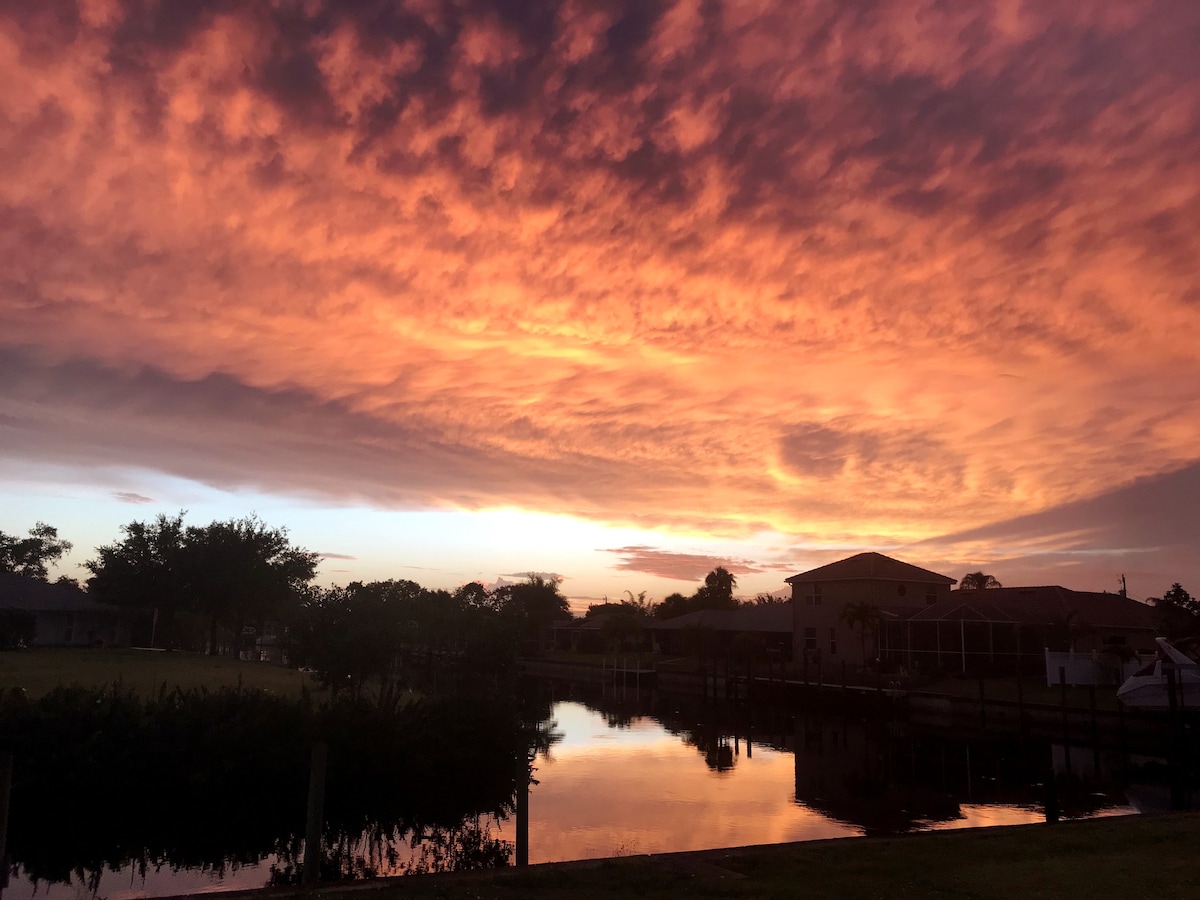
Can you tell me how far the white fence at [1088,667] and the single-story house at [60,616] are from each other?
67393 millimetres

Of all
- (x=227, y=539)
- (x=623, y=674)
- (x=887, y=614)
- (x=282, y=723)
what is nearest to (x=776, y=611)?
(x=623, y=674)

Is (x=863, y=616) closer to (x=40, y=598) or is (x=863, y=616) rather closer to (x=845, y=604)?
(x=845, y=604)

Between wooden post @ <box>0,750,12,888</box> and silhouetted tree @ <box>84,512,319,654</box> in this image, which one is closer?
wooden post @ <box>0,750,12,888</box>

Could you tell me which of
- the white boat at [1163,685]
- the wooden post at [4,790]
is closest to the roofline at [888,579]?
the white boat at [1163,685]

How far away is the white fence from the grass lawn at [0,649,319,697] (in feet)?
136

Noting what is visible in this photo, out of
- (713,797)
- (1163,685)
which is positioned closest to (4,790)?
(713,797)

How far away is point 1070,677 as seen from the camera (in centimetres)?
5259

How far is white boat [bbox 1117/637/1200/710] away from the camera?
3612 centimetres

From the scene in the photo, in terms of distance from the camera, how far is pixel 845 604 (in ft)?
245

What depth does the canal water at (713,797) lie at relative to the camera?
18.9 meters

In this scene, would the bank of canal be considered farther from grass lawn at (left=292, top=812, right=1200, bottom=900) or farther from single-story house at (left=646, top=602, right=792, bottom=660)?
single-story house at (left=646, top=602, right=792, bottom=660)

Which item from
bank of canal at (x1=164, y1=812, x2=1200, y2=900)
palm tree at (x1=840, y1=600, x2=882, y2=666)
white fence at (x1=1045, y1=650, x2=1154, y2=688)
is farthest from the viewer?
palm tree at (x1=840, y1=600, x2=882, y2=666)

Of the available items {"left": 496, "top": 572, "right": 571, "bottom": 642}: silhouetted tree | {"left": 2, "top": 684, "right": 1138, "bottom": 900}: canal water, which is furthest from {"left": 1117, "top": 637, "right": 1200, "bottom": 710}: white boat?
{"left": 496, "top": 572, "right": 571, "bottom": 642}: silhouetted tree

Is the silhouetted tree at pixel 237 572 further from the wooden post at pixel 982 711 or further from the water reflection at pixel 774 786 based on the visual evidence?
the wooden post at pixel 982 711
